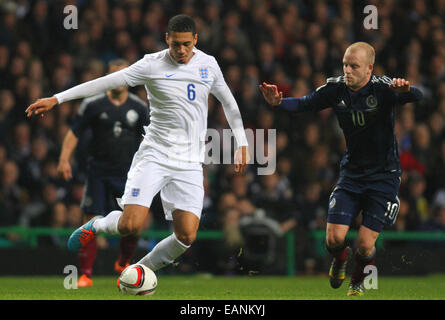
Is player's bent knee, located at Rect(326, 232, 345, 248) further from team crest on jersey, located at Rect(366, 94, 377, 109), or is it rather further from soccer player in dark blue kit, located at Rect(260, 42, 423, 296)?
team crest on jersey, located at Rect(366, 94, 377, 109)

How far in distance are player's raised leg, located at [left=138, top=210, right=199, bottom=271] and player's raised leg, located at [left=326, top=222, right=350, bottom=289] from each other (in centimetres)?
119

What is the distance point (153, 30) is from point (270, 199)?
12.4 ft

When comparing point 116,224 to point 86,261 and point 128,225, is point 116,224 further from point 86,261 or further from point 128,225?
point 86,261

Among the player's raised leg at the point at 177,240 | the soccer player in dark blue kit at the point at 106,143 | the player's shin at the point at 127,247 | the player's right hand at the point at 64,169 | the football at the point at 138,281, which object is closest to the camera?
the football at the point at 138,281

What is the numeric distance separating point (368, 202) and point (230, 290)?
197 cm

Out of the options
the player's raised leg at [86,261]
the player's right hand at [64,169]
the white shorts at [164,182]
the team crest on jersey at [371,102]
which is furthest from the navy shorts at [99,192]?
the team crest on jersey at [371,102]

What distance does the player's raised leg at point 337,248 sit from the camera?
26.0 feet

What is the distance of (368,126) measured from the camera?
792 cm

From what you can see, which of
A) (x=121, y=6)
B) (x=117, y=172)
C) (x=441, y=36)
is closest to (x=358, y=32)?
(x=441, y=36)

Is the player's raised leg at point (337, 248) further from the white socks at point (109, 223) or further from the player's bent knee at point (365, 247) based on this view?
the white socks at point (109, 223)

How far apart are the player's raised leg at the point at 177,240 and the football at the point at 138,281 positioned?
1.07 ft

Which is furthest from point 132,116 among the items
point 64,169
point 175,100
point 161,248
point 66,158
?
point 161,248

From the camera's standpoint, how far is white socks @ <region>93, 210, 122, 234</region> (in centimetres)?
787

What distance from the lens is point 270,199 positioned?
12781 mm
